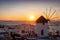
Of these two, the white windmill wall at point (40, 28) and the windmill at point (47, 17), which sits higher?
the windmill at point (47, 17)

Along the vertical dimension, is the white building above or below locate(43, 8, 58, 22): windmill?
below

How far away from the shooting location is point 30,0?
8.21 ft

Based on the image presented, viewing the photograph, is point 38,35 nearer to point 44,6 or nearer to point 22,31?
point 22,31

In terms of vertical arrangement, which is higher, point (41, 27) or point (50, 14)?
point (50, 14)

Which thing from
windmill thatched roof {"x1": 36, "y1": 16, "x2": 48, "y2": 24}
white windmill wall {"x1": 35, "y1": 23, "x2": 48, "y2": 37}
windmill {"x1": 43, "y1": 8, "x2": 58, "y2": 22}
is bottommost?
white windmill wall {"x1": 35, "y1": 23, "x2": 48, "y2": 37}

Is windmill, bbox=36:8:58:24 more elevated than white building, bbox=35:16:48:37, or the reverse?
windmill, bbox=36:8:58:24

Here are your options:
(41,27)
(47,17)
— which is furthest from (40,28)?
(47,17)

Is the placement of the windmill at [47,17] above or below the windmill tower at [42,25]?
above

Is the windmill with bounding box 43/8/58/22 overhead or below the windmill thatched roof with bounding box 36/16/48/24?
overhead

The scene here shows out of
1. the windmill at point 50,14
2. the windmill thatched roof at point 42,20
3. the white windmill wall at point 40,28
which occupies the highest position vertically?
the windmill at point 50,14

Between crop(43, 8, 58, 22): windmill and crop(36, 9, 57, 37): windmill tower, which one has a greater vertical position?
crop(43, 8, 58, 22): windmill

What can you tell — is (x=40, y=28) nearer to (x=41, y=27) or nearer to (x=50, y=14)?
(x=41, y=27)

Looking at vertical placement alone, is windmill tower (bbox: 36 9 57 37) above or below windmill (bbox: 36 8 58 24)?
below

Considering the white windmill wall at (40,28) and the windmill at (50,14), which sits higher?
the windmill at (50,14)
